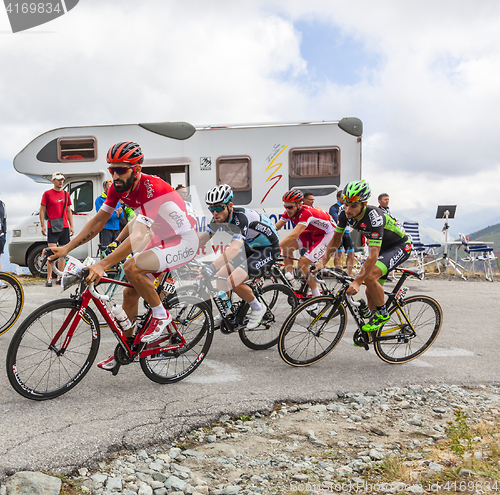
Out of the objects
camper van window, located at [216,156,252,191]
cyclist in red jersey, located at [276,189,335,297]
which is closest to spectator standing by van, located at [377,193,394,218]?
camper van window, located at [216,156,252,191]

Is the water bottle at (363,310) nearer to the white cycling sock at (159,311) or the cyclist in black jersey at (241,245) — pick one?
the cyclist in black jersey at (241,245)

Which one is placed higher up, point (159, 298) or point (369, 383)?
point (159, 298)

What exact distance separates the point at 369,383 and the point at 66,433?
2850 mm

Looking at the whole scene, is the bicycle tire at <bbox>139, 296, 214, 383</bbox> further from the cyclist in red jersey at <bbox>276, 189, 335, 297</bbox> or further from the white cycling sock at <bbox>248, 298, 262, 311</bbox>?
the cyclist in red jersey at <bbox>276, 189, 335, 297</bbox>

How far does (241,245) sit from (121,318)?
1.67 meters

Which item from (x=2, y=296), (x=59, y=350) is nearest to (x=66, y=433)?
(x=59, y=350)

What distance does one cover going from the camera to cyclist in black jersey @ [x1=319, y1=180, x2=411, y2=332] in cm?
490

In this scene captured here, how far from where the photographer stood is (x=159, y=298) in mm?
4070

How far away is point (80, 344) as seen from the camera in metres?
3.82

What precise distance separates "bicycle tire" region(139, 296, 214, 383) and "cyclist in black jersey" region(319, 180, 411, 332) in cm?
159

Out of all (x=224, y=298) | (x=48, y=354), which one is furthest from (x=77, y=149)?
(x=48, y=354)

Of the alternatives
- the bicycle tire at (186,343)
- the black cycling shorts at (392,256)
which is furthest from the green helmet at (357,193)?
the bicycle tire at (186,343)

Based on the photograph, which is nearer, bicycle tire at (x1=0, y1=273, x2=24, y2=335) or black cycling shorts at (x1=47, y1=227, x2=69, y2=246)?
bicycle tire at (x1=0, y1=273, x2=24, y2=335)

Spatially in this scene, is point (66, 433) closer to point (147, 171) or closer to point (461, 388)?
point (461, 388)
